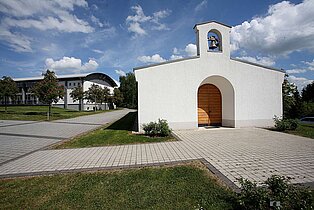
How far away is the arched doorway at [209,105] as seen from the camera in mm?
12906

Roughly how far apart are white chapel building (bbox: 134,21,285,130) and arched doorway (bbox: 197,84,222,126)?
538 millimetres

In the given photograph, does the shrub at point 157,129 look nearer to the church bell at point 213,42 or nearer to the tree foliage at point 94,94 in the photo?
the church bell at point 213,42

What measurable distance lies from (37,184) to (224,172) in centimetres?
441

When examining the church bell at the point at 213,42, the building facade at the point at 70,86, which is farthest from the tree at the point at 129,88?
the church bell at the point at 213,42

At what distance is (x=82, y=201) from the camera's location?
10.5 feet

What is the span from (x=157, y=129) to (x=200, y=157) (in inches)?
152

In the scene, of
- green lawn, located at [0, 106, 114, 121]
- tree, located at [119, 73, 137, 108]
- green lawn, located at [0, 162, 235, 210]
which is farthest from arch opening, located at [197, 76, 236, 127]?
tree, located at [119, 73, 137, 108]

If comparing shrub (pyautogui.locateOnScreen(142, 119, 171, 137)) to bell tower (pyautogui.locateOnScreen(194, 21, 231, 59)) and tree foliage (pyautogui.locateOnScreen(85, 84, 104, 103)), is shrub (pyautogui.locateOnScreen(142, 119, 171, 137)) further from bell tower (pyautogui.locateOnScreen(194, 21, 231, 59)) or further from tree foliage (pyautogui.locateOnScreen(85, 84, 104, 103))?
tree foliage (pyautogui.locateOnScreen(85, 84, 104, 103))

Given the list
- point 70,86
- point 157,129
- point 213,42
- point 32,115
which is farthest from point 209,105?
point 70,86

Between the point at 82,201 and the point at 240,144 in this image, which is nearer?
the point at 82,201

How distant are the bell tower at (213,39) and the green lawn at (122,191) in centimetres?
851

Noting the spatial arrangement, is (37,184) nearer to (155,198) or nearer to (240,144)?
(155,198)

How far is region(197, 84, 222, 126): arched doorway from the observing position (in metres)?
12.9

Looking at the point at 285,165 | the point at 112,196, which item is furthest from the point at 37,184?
the point at 285,165
